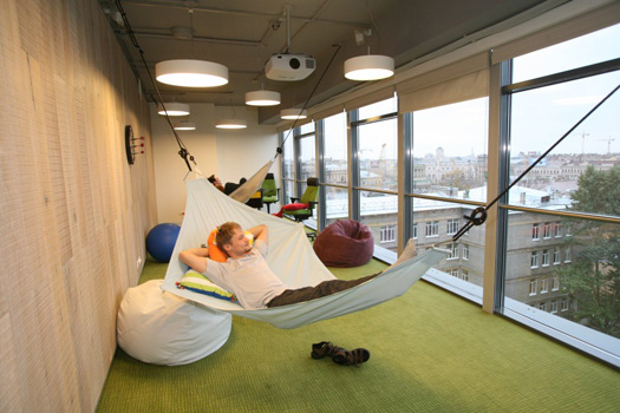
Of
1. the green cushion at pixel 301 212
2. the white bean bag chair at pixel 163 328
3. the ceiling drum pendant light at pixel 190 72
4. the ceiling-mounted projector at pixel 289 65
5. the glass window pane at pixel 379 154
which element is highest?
the ceiling-mounted projector at pixel 289 65

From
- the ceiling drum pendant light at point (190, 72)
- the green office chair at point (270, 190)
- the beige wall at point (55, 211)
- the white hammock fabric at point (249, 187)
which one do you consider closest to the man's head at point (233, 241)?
the beige wall at point (55, 211)

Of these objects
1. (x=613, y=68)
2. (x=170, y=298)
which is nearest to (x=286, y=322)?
(x=170, y=298)

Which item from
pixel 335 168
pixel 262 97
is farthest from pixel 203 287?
pixel 335 168

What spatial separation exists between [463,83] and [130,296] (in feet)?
10.3

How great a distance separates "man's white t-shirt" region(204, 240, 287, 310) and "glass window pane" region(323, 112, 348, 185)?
3.82m

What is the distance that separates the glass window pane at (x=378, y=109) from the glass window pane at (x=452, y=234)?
119 centimetres

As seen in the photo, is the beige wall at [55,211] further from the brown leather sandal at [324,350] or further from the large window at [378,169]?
the large window at [378,169]

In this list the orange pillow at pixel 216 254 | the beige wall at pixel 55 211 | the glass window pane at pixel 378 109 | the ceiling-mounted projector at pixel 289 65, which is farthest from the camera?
the glass window pane at pixel 378 109

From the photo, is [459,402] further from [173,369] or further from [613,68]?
[613,68]

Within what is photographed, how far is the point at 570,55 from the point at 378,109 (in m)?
2.56

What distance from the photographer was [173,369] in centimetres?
244

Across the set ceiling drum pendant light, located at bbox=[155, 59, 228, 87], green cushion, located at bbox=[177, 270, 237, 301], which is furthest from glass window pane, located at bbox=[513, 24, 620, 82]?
green cushion, located at bbox=[177, 270, 237, 301]

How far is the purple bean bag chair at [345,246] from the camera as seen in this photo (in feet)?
15.0

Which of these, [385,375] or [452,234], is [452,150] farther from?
[385,375]
